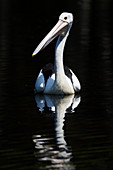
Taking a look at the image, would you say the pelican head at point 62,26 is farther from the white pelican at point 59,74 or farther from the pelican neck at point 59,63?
the pelican neck at point 59,63

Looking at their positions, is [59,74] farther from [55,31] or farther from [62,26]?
[62,26]

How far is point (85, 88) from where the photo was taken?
39.7 ft

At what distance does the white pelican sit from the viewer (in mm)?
11414

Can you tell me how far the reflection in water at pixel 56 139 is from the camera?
7105mm

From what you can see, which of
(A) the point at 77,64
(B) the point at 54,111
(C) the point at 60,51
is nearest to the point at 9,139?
(B) the point at 54,111

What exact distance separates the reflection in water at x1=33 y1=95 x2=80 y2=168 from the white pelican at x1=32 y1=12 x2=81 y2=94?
332 mm

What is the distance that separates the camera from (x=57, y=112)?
1007 centimetres

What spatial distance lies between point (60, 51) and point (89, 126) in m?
3.10

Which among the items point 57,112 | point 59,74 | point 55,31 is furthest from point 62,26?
point 57,112

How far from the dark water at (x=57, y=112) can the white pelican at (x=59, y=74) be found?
0.64 ft

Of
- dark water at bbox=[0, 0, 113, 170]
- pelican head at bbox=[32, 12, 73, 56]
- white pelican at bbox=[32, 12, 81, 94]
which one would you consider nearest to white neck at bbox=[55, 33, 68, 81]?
white pelican at bbox=[32, 12, 81, 94]

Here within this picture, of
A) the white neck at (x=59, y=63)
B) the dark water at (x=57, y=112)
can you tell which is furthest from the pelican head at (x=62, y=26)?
the dark water at (x=57, y=112)

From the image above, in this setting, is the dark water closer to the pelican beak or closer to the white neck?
the white neck

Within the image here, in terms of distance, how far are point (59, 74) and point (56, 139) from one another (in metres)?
3.45
